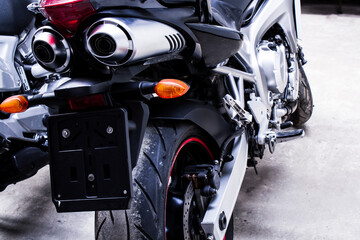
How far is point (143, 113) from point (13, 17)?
1460mm

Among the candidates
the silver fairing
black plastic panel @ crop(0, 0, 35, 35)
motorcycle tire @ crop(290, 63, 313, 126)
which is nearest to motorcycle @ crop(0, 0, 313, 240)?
the silver fairing

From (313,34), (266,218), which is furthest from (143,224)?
(313,34)

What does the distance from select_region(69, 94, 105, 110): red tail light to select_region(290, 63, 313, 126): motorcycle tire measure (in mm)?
2161

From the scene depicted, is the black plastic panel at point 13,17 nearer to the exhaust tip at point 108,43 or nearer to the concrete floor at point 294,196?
the concrete floor at point 294,196

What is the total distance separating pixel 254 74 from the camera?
219 cm

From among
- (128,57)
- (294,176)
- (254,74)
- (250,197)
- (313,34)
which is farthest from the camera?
(313,34)

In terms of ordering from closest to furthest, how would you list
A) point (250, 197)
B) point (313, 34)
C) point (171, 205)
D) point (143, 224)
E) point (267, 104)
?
point (143, 224), point (171, 205), point (267, 104), point (250, 197), point (313, 34)

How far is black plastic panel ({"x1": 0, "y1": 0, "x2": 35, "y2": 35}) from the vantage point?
8.17ft

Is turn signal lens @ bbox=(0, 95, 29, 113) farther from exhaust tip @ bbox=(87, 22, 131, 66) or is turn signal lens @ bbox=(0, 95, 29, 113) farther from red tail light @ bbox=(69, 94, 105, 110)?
exhaust tip @ bbox=(87, 22, 131, 66)

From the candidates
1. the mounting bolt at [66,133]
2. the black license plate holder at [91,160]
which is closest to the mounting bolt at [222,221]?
the black license plate holder at [91,160]

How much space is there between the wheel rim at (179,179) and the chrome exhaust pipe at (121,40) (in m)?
0.44

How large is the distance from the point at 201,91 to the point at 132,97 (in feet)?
1.83

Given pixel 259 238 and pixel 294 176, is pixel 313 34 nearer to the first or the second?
pixel 294 176

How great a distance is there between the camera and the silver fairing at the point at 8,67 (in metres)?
2.37
